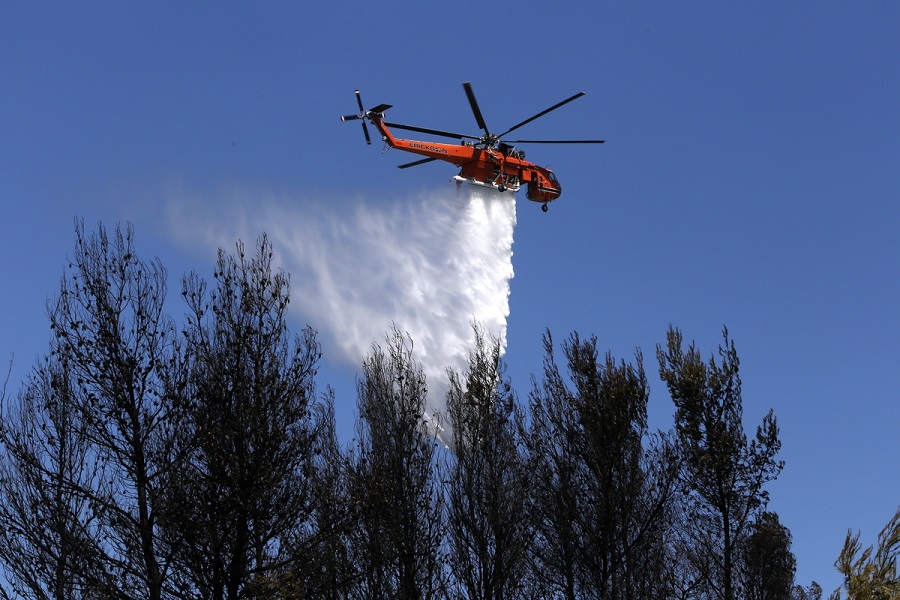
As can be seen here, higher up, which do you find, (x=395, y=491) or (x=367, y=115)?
(x=367, y=115)

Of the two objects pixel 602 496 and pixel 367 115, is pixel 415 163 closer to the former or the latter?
pixel 367 115

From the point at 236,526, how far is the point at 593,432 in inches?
518

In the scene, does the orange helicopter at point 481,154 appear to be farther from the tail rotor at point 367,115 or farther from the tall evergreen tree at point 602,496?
the tall evergreen tree at point 602,496

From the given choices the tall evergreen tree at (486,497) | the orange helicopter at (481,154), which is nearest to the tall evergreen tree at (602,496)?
the tall evergreen tree at (486,497)

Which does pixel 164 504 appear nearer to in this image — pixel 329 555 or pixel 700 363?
pixel 329 555

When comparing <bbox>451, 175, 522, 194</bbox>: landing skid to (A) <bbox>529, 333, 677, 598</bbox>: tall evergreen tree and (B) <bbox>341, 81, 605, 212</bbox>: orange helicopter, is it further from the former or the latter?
(A) <bbox>529, 333, 677, 598</bbox>: tall evergreen tree

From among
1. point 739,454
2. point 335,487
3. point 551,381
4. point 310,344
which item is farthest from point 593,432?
point 310,344

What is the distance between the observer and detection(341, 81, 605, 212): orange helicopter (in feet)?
154

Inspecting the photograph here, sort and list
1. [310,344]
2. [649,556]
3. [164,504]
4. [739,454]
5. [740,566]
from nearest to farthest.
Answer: [164,504]
[310,344]
[649,556]
[739,454]
[740,566]

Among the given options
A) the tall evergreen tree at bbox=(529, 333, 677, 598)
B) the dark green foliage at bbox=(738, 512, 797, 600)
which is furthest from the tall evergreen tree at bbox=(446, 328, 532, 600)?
the dark green foliage at bbox=(738, 512, 797, 600)

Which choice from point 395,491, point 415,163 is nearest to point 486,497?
point 395,491

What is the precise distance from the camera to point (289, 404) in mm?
23922

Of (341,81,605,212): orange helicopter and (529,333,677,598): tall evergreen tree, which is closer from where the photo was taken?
(529,333,677,598): tall evergreen tree

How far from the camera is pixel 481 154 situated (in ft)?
161
